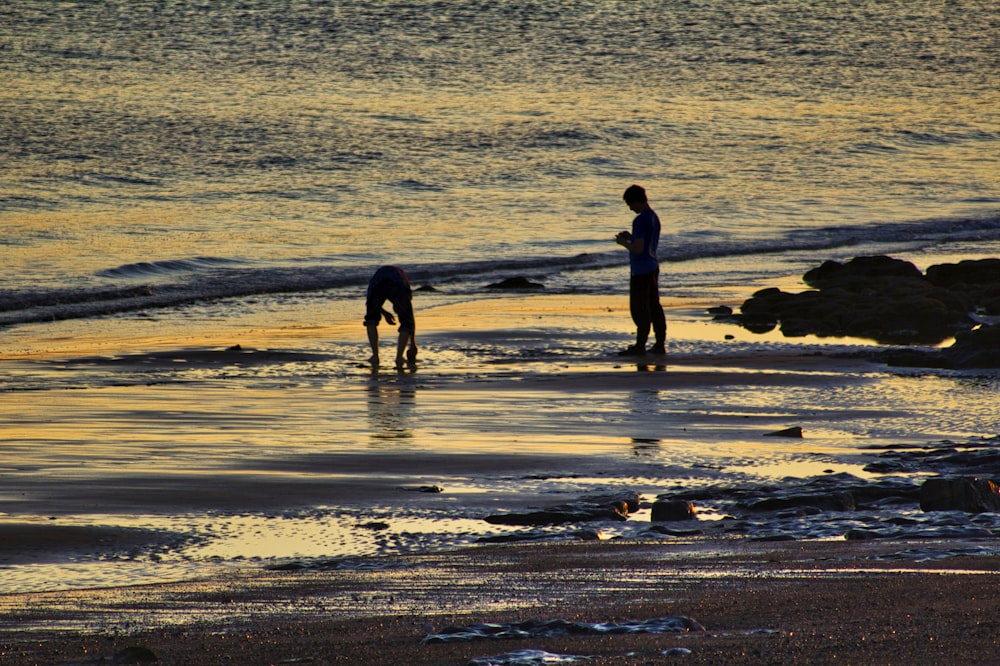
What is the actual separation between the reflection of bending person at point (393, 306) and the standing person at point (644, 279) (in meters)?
2.11

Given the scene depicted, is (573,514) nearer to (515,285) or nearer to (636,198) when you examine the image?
(636,198)

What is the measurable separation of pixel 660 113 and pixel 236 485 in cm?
5501

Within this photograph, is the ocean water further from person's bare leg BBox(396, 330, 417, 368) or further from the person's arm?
the person's arm

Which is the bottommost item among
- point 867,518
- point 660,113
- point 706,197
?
point 867,518

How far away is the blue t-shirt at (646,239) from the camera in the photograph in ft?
47.0

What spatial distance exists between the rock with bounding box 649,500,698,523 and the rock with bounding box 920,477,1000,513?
1.08m

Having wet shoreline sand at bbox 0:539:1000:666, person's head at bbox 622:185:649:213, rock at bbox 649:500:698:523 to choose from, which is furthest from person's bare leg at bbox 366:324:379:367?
wet shoreline sand at bbox 0:539:1000:666

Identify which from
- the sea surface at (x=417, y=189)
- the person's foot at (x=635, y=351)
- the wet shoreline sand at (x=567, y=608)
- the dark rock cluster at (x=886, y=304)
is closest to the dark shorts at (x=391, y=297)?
the sea surface at (x=417, y=189)

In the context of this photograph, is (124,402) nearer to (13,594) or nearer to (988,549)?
(13,594)

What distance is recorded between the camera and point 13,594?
5.48m

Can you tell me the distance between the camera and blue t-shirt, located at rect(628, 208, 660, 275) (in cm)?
1433

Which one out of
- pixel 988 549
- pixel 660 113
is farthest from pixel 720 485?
pixel 660 113

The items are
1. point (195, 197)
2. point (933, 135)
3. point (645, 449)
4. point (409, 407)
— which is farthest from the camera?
point (933, 135)

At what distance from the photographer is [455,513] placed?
7199 mm
